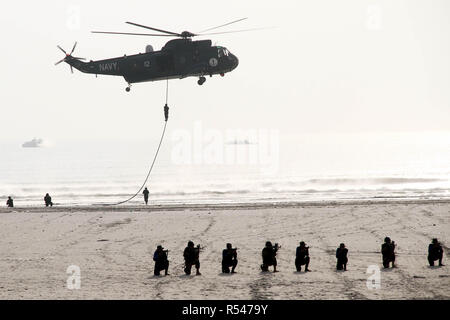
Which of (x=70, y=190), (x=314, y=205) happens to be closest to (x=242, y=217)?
(x=314, y=205)

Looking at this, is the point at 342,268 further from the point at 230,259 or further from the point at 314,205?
the point at 314,205

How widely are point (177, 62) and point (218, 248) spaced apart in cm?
1002

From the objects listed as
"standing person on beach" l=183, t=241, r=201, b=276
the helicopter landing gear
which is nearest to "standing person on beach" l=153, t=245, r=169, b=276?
"standing person on beach" l=183, t=241, r=201, b=276

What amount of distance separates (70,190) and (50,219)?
38.9 metres

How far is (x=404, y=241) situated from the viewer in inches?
974

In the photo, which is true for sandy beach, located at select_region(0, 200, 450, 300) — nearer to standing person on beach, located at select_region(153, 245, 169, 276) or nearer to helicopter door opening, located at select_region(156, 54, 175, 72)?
standing person on beach, located at select_region(153, 245, 169, 276)

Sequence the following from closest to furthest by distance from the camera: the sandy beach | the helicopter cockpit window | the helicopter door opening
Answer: the sandy beach, the helicopter door opening, the helicopter cockpit window

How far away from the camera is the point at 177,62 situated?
2888cm

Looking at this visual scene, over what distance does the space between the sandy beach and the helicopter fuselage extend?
7874mm

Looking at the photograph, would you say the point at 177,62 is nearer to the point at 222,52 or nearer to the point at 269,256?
the point at 222,52

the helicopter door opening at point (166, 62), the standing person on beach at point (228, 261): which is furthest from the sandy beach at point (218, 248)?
the helicopter door opening at point (166, 62)

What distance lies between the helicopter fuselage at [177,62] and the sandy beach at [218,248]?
25.8ft

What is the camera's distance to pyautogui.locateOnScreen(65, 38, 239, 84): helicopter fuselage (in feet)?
94.7

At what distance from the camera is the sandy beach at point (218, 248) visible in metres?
17.0
